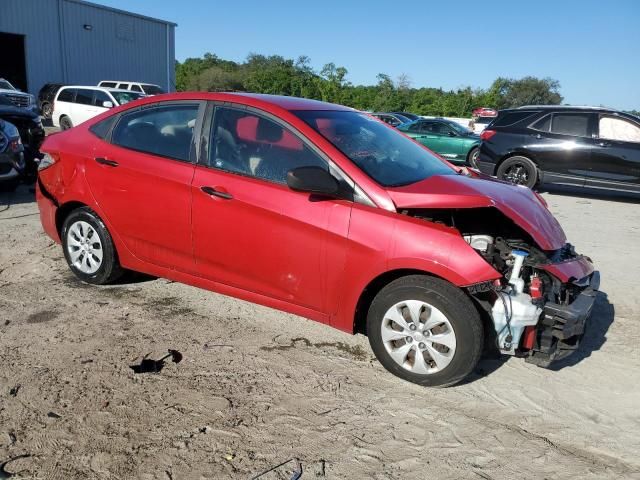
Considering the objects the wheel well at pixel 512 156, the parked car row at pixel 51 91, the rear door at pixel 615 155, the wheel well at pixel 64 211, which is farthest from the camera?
the parked car row at pixel 51 91

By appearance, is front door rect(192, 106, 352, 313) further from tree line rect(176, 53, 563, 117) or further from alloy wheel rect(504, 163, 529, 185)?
tree line rect(176, 53, 563, 117)

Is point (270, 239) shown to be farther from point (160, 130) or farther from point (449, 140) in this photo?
point (449, 140)

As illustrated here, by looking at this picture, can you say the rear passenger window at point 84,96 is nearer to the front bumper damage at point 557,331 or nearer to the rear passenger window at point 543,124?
the rear passenger window at point 543,124

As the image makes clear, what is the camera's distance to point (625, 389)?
350cm

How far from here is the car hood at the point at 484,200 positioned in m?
3.37

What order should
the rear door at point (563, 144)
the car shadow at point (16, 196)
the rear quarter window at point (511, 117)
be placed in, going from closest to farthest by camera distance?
the car shadow at point (16, 196), the rear door at point (563, 144), the rear quarter window at point (511, 117)

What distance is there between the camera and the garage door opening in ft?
92.3

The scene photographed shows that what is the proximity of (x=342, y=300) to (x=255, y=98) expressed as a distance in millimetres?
1648

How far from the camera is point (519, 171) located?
35.6ft

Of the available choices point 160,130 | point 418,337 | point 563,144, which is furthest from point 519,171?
point 418,337

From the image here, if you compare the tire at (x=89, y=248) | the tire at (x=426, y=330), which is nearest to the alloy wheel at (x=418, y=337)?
the tire at (x=426, y=330)

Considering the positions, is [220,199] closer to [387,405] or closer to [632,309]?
[387,405]

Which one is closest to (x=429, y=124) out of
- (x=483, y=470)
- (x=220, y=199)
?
(x=220, y=199)

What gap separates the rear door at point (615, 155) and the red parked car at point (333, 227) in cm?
679
